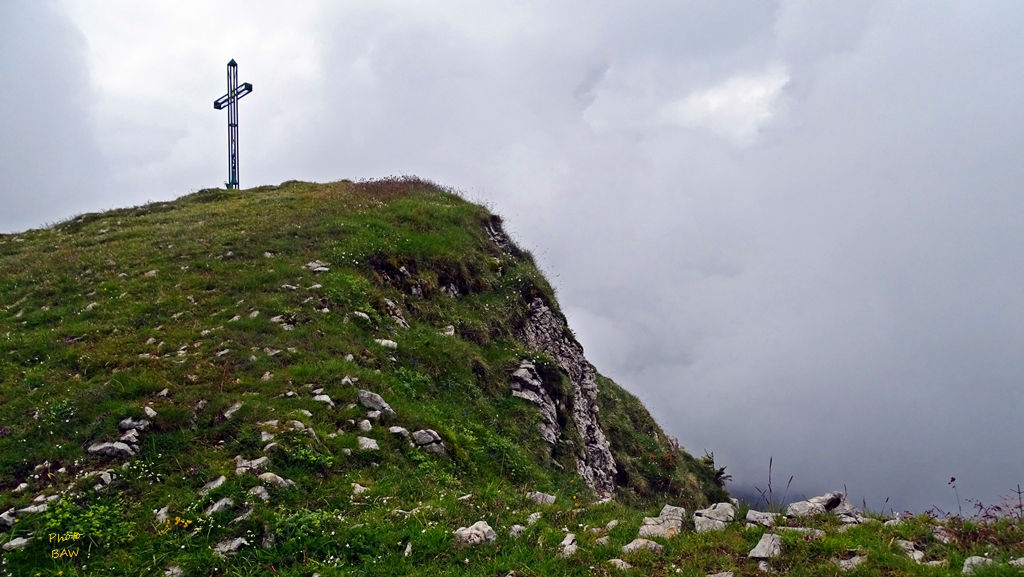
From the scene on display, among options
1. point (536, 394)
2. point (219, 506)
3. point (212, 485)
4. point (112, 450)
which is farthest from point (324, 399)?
point (536, 394)

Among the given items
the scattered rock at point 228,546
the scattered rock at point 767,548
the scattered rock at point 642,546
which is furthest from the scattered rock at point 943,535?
the scattered rock at point 228,546

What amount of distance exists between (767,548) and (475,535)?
3.92 metres

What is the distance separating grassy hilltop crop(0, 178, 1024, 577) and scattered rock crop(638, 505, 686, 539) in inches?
1.5

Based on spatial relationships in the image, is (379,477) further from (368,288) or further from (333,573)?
(368,288)

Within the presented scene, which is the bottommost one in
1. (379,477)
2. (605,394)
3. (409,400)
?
(379,477)

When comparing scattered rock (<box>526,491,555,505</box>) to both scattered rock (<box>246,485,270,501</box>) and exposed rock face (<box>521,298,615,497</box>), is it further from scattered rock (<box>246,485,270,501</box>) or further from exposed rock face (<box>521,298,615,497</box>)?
exposed rock face (<box>521,298,615,497</box>)

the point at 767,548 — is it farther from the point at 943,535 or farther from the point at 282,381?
the point at 282,381

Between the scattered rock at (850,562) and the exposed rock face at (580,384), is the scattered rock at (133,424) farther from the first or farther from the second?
the scattered rock at (850,562)

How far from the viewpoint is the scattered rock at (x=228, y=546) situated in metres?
8.71

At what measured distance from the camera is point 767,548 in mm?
7762

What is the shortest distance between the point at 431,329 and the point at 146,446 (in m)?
9.08

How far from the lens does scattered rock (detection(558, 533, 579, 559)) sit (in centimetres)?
835

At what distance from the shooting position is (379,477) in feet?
36.0

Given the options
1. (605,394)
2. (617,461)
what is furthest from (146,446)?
(605,394)
